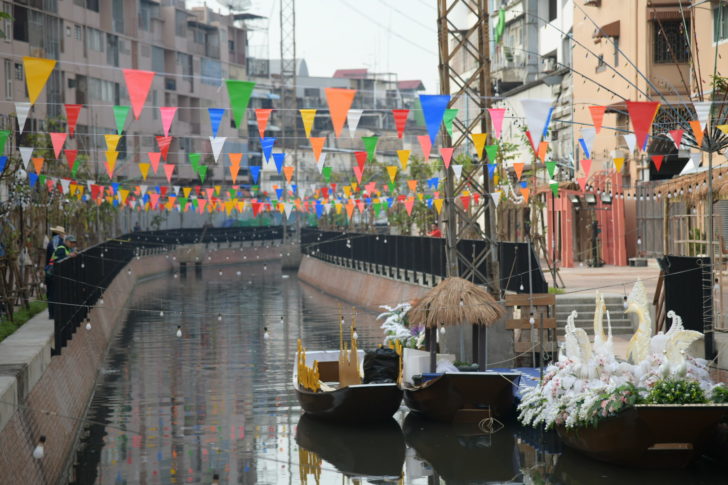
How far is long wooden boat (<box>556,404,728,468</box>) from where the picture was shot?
16125 millimetres

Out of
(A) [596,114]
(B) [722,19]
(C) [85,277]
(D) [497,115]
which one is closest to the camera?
(A) [596,114]

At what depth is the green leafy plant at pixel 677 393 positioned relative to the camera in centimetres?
1625

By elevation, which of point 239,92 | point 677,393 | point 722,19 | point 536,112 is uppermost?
point 722,19

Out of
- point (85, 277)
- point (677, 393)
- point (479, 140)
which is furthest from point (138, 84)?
point (85, 277)

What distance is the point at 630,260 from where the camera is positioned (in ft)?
147

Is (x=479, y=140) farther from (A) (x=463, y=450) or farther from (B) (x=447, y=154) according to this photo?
(A) (x=463, y=450)

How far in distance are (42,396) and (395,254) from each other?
2962cm

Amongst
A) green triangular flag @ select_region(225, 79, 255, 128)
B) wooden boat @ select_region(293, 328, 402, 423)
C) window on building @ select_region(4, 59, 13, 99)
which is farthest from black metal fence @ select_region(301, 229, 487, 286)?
window on building @ select_region(4, 59, 13, 99)

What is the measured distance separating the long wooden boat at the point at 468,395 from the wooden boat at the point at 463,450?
0.25 meters

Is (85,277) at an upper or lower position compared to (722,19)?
lower

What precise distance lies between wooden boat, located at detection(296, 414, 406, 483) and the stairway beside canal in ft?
27.7

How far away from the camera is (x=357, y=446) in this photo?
20.0m

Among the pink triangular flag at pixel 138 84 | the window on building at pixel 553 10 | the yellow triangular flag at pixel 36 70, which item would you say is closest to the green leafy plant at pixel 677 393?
the pink triangular flag at pixel 138 84

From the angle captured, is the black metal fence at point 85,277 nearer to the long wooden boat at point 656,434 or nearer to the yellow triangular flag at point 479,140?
the yellow triangular flag at point 479,140
